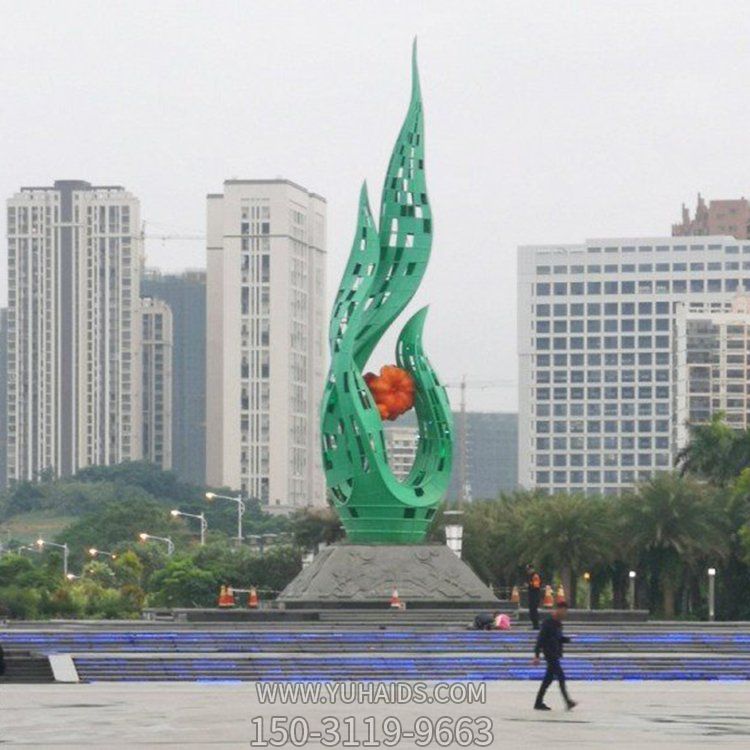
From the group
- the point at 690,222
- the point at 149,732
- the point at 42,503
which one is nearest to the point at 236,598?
the point at 149,732

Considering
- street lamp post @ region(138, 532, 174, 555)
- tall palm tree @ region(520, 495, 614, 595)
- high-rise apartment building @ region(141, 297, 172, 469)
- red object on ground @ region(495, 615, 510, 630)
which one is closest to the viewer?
red object on ground @ region(495, 615, 510, 630)

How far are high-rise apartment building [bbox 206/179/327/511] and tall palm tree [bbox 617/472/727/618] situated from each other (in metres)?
91.3

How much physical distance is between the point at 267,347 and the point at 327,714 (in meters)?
136

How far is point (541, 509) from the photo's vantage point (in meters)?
69.2

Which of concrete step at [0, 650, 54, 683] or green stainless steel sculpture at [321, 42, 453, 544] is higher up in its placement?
green stainless steel sculpture at [321, 42, 453, 544]

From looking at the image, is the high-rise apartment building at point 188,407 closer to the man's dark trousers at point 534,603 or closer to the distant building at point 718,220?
the distant building at point 718,220

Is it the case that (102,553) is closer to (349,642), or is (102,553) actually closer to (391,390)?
(391,390)

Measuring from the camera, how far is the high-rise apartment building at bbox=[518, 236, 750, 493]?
16300 cm

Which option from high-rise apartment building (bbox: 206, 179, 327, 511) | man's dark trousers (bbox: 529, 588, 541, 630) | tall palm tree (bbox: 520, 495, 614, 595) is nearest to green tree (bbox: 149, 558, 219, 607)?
tall palm tree (bbox: 520, 495, 614, 595)

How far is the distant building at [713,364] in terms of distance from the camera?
144 meters

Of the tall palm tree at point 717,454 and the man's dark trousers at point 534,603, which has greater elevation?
the tall palm tree at point 717,454

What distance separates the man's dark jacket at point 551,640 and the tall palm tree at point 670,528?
38.3m

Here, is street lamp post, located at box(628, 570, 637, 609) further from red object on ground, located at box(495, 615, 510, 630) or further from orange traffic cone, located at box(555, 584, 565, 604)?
red object on ground, located at box(495, 615, 510, 630)

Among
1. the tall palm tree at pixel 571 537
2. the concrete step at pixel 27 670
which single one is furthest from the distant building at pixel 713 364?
the concrete step at pixel 27 670
